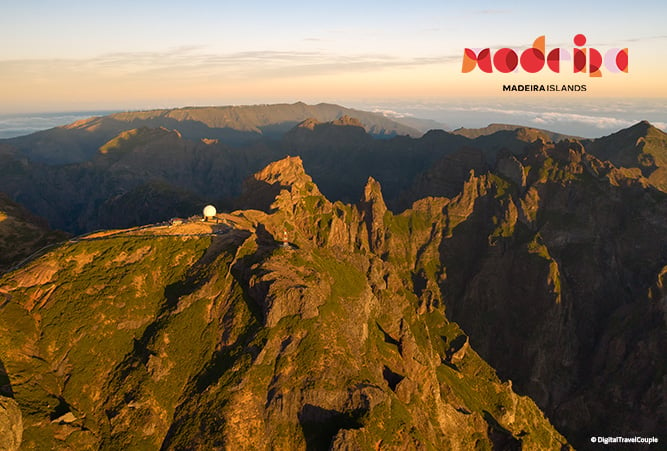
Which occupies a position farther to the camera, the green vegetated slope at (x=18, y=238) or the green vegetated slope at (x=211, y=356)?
the green vegetated slope at (x=18, y=238)

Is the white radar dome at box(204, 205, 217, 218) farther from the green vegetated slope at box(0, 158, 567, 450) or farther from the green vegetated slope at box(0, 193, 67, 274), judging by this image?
the green vegetated slope at box(0, 193, 67, 274)

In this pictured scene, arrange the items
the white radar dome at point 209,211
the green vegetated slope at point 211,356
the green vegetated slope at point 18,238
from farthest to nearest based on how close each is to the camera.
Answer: the white radar dome at point 209,211 → the green vegetated slope at point 18,238 → the green vegetated slope at point 211,356

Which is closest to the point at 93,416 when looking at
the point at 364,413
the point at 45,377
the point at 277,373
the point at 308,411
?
the point at 45,377

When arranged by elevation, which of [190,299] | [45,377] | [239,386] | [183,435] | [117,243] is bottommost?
[183,435]

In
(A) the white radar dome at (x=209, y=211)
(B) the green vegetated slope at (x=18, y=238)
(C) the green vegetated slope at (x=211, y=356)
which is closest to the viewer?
(C) the green vegetated slope at (x=211, y=356)

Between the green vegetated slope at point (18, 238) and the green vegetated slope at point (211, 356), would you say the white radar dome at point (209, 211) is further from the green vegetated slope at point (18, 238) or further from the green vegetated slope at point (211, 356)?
the green vegetated slope at point (18, 238)

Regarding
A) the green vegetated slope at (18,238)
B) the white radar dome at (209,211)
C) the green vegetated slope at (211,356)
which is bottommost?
the green vegetated slope at (211,356)

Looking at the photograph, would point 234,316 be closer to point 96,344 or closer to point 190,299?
point 190,299

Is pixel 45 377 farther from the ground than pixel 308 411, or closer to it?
farther from the ground

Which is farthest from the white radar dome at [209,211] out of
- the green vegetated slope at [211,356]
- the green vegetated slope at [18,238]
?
the green vegetated slope at [18,238]
